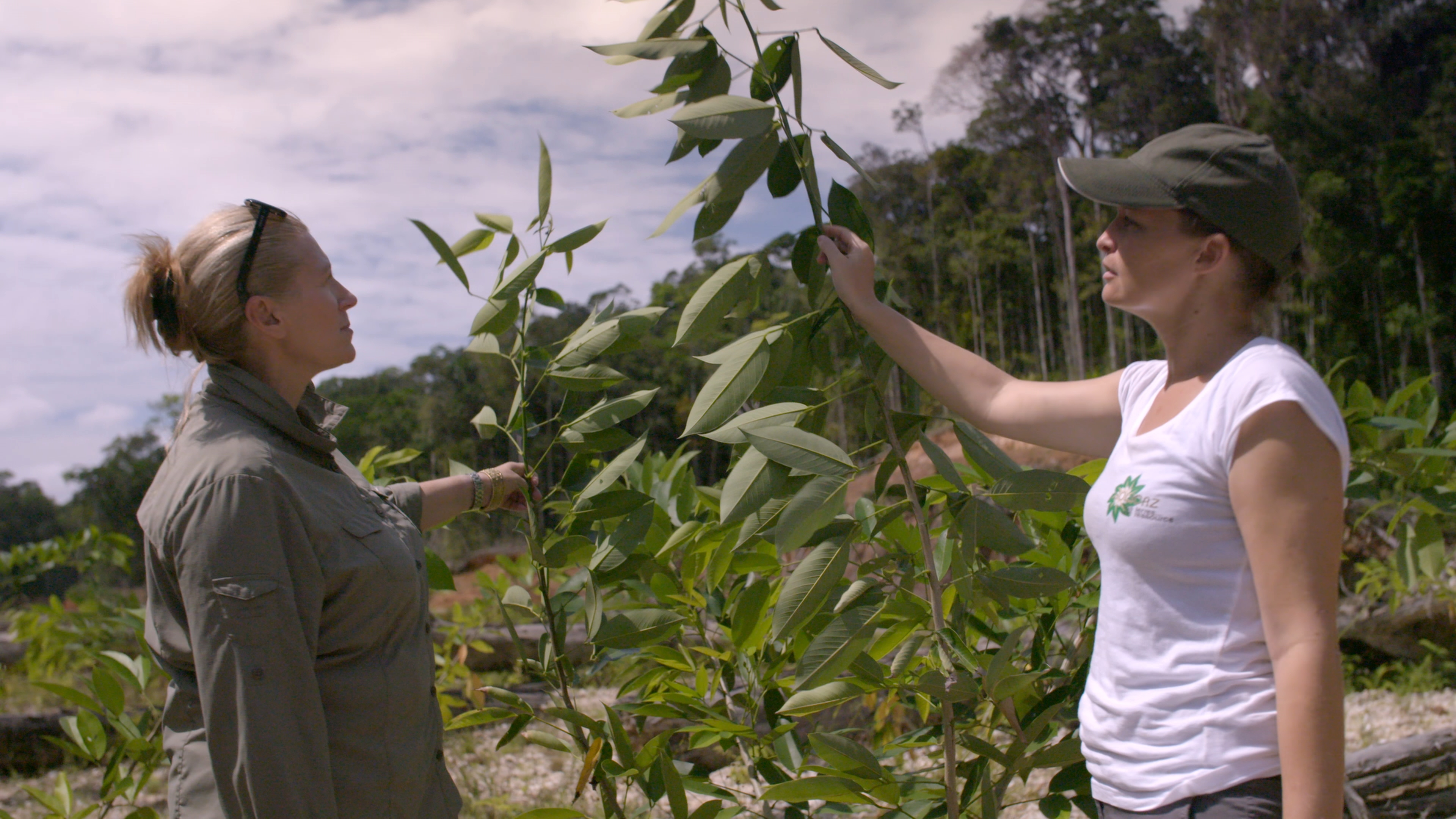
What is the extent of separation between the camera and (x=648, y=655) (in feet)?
5.11

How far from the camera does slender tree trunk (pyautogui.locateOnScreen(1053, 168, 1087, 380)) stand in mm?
20922

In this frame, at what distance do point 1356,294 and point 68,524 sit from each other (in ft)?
76.7

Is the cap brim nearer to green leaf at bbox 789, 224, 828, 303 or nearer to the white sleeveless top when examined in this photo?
the white sleeveless top

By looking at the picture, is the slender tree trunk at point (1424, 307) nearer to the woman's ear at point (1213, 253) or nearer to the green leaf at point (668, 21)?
the woman's ear at point (1213, 253)

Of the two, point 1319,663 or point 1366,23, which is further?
A: point 1366,23

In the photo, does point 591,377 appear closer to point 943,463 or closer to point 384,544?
point 384,544

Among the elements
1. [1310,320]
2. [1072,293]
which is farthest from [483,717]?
[1310,320]

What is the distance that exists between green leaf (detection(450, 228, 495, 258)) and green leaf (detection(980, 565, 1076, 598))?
967mm

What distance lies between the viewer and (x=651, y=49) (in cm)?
122

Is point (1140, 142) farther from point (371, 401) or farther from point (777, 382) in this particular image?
point (777, 382)

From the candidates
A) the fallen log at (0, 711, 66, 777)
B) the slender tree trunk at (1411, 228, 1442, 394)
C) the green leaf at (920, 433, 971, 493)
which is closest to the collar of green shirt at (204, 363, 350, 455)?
the green leaf at (920, 433, 971, 493)

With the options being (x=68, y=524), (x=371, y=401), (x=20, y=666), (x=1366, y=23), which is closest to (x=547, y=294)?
(x=371, y=401)

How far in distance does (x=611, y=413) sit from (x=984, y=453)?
590 millimetres

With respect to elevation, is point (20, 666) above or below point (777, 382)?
below
